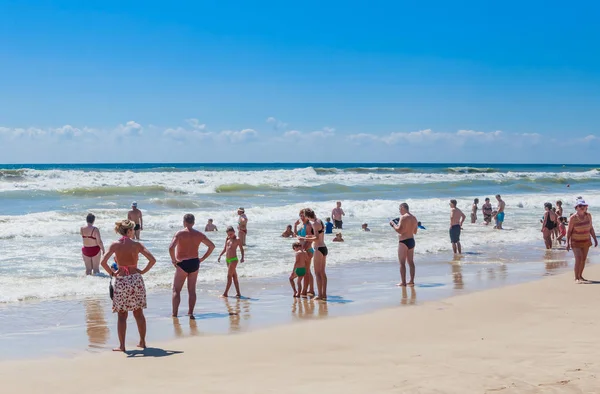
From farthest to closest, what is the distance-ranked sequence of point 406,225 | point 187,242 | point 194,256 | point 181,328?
point 406,225 < point 194,256 < point 187,242 < point 181,328

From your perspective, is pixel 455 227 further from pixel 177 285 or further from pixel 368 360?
pixel 368 360

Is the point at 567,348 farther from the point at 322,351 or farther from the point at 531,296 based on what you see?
the point at 531,296

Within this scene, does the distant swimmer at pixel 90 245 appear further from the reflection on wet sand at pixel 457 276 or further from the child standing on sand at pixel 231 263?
the reflection on wet sand at pixel 457 276

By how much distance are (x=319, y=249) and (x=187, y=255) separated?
7.71ft

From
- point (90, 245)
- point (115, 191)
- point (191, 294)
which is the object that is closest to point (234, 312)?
point (191, 294)

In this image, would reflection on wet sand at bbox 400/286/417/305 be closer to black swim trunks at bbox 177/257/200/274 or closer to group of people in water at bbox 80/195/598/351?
group of people in water at bbox 80/195/598/351

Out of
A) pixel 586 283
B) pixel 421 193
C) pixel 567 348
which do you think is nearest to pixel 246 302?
pixel 567 348

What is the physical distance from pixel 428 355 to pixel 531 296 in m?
4.18

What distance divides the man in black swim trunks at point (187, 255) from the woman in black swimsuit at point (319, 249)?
1.86m

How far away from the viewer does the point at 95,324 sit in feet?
26.8

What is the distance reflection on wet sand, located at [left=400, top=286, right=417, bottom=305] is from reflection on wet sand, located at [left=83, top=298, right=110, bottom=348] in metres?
4.60

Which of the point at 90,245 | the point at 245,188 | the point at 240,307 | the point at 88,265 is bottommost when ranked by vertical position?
the point at 240,307

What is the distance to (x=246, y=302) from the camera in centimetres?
972

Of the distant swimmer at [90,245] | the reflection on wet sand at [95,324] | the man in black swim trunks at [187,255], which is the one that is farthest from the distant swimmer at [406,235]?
the distant swimmer at [90,245]
